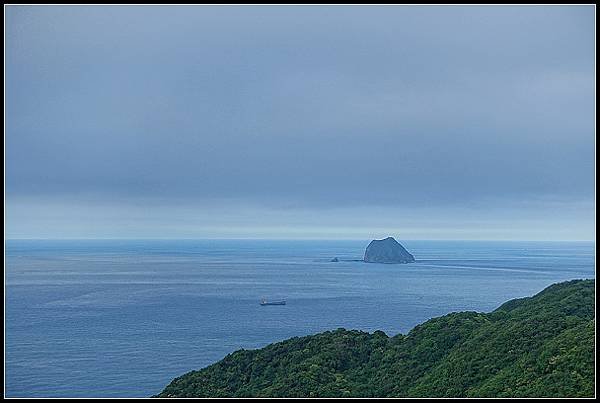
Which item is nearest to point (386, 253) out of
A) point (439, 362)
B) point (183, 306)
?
point (183, 306)

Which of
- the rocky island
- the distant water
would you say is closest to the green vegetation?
the distant water

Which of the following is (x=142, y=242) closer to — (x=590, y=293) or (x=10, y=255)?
(x=10, y=255)

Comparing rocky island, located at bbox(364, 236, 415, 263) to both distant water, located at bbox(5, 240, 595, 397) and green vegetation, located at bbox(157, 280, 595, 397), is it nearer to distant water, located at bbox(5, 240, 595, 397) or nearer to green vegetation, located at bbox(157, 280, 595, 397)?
distant water, located at bbox(5, 240, 595, 397)

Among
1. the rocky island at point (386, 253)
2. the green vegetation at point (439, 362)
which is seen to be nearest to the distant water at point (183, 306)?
the rocky island at point (386, 253)

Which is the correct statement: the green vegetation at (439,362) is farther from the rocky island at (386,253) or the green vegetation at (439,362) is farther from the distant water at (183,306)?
Answer: the rocky island at (386,253)

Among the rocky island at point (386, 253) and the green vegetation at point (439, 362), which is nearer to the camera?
the green vegetation at point (439, 362)

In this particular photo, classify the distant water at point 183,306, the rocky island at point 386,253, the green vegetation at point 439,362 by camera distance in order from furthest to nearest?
the rocky island at point 386,253, the distant water at point 183,306, the green vegetation at point 439,362
